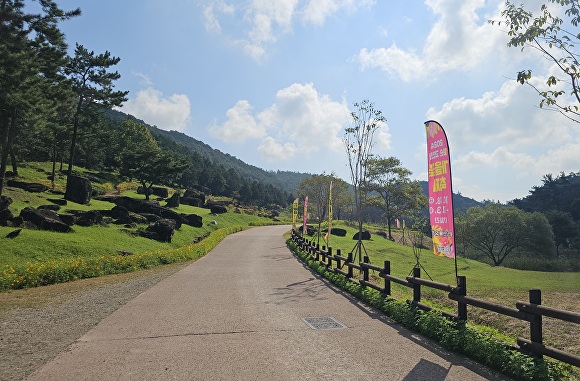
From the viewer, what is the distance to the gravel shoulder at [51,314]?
6.00 m

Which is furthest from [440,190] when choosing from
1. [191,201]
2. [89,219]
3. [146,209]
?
[191,201]

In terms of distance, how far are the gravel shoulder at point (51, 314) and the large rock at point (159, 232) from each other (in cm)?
1214

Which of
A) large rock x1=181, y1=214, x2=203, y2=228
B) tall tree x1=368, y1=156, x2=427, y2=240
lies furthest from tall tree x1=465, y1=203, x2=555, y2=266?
large rock x1=181, y1=214, x2=203, y2=228

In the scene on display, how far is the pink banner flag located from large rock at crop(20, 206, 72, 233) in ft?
69.4

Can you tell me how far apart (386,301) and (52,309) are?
344 inches

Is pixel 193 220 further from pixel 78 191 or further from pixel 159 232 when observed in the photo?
pixel 159 232

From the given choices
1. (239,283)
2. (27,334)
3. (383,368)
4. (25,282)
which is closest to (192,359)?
(383,368)

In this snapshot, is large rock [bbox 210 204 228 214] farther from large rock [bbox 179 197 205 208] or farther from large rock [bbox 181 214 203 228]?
large rock [bbox 181 214 203 228]

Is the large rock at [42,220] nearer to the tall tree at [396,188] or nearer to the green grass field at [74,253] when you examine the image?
the green grass field at [74,253]

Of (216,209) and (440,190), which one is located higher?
(216,209)

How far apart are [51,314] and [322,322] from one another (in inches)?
262

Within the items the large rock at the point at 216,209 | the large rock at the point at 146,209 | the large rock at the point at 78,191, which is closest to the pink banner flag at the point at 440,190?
the large rock at the point at 146,209

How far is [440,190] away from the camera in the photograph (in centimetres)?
919

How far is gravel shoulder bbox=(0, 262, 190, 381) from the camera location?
6.00m
